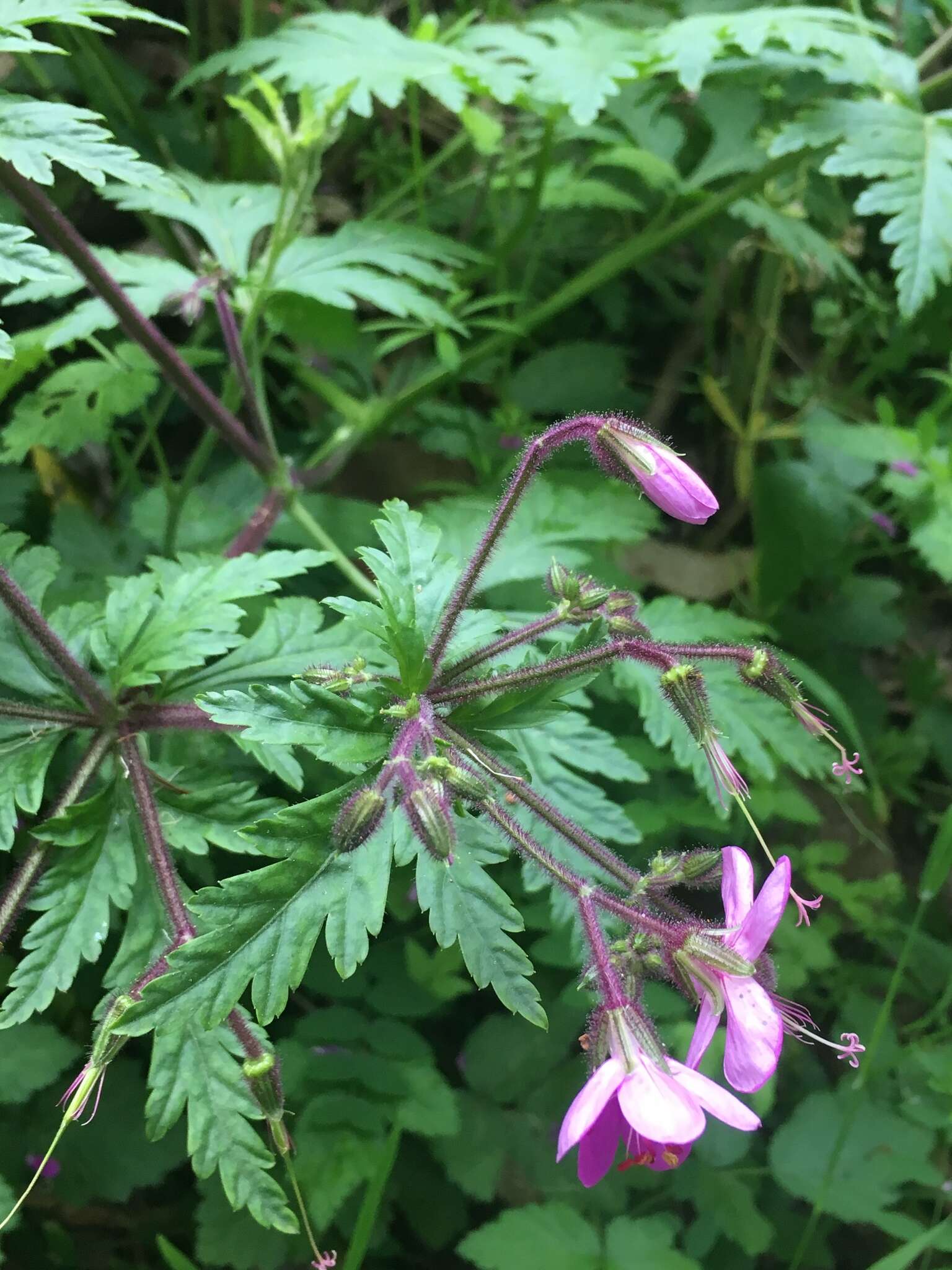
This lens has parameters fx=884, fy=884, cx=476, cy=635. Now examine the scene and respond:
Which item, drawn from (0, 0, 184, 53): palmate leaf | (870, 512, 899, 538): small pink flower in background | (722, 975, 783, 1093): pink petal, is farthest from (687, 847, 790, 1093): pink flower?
(870, 512, 899, 538): small pink flower in background

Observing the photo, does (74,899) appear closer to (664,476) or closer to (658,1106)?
(658,1106)

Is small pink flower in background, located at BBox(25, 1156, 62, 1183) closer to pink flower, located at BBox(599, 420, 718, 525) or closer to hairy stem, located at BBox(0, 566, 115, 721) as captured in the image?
hairy stem, located at BBox(0, 566, 115, 721)

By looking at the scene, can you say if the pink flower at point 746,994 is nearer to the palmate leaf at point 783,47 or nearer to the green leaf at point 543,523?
the green leaf at point 543,523

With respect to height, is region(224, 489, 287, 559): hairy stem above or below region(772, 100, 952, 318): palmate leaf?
below

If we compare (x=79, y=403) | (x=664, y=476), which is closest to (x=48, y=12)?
(x=79, y=403)

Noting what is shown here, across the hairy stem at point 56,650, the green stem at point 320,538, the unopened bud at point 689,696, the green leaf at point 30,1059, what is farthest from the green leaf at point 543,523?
the green leaf at point 30,1059

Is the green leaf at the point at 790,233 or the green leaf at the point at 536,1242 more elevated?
the green leaf at the point at 790,233
